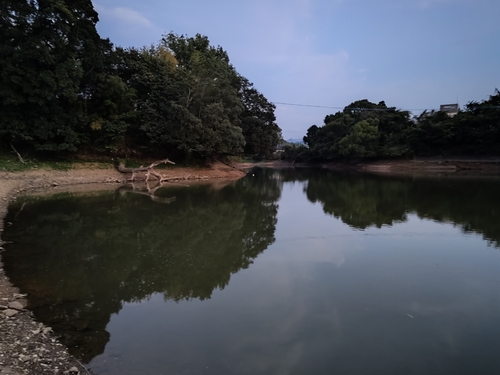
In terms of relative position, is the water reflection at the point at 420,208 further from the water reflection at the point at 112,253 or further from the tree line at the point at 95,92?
the tree line at the point at 95,92

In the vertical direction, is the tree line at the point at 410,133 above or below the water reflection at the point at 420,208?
above

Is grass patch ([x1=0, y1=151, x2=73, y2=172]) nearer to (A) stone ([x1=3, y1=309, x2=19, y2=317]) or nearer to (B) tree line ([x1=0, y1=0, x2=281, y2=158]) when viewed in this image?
(B) tree line ([x1=0, y1=0, x2=281, y2=158])

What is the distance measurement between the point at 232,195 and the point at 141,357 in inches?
574

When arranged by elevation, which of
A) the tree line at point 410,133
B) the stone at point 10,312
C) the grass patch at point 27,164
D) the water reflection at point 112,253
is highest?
the tree line at point 410,133

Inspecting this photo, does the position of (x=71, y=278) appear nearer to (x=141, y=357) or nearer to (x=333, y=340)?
(x=141, y=357)

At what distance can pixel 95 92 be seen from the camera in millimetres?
22094

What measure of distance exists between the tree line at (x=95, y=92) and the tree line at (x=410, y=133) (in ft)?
63.2

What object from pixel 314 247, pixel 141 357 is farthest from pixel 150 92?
pixel 141 357

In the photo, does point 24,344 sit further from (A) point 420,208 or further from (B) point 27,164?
(B) point 27,164

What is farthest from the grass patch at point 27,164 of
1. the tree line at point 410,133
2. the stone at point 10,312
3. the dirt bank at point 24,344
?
the tree line at point 410,133

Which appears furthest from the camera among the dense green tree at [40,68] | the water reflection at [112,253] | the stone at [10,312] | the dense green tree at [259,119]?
the dense green tree at [259,119]

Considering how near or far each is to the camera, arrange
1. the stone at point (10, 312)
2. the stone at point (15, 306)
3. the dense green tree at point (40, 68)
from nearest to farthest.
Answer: the stone at point (10, 312)
the stone at point (15, 306)
the dense green tree at point (40, 68)

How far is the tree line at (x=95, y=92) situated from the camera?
56.2 ft

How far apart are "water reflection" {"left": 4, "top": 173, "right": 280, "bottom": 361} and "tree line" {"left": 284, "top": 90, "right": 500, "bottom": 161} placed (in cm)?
2925
